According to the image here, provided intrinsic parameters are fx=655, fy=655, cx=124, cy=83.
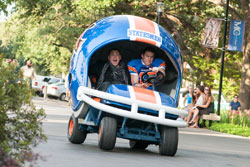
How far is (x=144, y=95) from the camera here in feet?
33.8

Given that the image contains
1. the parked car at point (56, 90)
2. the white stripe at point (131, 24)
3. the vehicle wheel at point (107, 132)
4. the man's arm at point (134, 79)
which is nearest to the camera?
the vehicle wheel at point (107, 132)

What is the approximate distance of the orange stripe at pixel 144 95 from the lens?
10.2m

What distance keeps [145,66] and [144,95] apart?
4.45 ft

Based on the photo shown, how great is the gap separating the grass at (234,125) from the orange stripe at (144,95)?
10038 millimetres

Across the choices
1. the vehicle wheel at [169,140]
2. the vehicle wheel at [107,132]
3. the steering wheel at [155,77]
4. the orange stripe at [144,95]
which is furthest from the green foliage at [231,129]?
the vehicle wheel at [107,132]

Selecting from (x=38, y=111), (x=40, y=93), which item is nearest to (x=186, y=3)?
(x=40, y=93)

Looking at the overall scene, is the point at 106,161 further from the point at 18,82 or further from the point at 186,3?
the point at 186,3

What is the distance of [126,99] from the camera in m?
9.81

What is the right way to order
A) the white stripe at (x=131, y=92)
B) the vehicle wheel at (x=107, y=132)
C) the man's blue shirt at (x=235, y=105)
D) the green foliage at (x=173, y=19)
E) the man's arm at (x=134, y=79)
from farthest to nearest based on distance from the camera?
the green foliage at (x=173, y=19) → the man's blue shirt at (x=235, y=105) → the man's arm at (x=134, y=79) → the white stripe at (x=131, y=92) → the vehicle wheel at (x=107, y=132)

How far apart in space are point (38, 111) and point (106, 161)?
2.45 m

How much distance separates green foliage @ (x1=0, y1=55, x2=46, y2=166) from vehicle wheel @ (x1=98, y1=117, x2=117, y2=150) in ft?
11.5

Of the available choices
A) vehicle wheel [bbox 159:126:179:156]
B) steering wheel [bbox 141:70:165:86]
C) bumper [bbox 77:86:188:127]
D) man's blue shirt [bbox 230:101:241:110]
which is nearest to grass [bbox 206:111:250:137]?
man's blue shirt [bbox 230:101:241:110]

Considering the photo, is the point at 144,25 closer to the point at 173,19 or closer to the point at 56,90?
the point at 173,19

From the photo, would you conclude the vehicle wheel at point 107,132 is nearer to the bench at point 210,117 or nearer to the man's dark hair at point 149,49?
the man's dark hair at point 149,49
